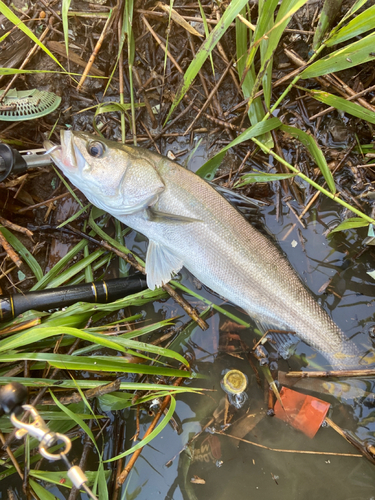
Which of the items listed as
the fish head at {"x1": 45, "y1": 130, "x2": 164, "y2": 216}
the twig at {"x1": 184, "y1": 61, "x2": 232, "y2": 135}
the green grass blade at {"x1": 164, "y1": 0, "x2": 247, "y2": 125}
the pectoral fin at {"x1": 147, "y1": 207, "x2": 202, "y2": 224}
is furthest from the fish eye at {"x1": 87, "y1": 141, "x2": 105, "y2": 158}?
the twig at {"x1": 184, "y1": 61, "x2": 232, "y2": 135}

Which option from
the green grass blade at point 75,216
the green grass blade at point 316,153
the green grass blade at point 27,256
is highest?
the green grass blade at point 316,153

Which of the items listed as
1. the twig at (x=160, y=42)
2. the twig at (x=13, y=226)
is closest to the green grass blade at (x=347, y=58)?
the twig at (x=160, y=42)

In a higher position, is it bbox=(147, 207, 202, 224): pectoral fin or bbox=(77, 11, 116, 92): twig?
bbox=(77, 11, 116, 92): twig

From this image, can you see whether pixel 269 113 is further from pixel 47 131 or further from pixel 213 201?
pixel 47 131

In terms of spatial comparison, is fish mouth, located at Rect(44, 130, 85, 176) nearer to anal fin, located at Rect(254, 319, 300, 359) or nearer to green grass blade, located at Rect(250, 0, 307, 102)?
green grass blade, located at Rect(250, 0, 307, 102)

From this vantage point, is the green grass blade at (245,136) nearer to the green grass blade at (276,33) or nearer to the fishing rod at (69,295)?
the green grass blade at (276,33)

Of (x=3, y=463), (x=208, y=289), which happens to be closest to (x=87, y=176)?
(x=208, y=289)

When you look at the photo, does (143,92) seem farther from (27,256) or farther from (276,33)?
(27,256)
